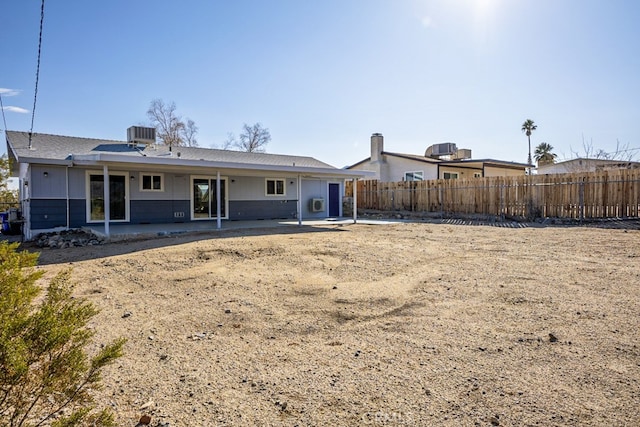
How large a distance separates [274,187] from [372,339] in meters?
14.6

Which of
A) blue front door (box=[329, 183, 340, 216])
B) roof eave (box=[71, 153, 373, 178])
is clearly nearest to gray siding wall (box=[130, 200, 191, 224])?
roof eave (box=[71, 153, 373, 178])

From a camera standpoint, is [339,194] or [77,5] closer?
[77,5]

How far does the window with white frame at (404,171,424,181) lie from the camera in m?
24.0

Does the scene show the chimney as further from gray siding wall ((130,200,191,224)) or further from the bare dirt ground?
the bare dirt ground

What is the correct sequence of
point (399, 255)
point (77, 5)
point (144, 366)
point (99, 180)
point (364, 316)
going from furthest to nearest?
point (99, 180) < point (77, 5) < point (399, 255) < point (364, 316) < point (144, 366)

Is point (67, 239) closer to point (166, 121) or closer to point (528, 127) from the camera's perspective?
point (166, 121)

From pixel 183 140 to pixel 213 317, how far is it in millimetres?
34634

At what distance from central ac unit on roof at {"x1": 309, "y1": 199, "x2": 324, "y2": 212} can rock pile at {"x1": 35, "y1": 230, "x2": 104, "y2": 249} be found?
9581 mm

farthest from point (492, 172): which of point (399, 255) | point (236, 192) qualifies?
point (399, 255)

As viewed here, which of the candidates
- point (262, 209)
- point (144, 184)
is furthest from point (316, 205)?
point (144, 184)

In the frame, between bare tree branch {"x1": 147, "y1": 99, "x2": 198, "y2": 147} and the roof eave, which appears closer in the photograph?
the roof eave

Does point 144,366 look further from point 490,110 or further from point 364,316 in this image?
point 490,110

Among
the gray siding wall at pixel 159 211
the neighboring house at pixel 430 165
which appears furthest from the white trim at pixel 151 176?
the neighboring house at pixel 430 165

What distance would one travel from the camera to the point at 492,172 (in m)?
26.4
